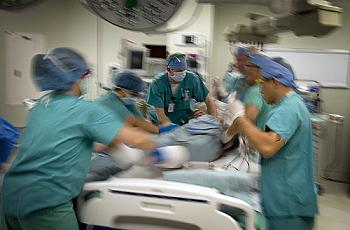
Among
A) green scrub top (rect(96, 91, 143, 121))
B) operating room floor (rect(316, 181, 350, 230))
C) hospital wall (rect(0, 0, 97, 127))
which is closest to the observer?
green scrub top (rect(96, 91, 143, 121))

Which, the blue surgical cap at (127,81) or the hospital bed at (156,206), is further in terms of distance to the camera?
the blue surgical cap at (127,81)

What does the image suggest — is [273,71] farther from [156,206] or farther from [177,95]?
[177,95]

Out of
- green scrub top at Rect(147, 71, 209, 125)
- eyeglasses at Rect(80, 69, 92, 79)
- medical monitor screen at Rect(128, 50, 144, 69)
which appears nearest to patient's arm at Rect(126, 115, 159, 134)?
green scrub top at Rect(147, 71, 209, 125)

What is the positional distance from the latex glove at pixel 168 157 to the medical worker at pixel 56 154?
0.26ft

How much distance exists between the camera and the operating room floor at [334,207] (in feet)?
11.1

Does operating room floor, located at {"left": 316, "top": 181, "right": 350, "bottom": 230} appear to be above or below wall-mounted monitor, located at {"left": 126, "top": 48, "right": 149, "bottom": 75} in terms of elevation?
below

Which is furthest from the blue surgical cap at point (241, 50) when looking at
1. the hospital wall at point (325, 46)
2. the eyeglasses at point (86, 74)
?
the hospital wall at point (325, 46)

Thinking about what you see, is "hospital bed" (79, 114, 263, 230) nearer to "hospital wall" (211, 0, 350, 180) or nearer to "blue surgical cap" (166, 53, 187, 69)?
"blue surgical cap" (166, 53, 187, 69)

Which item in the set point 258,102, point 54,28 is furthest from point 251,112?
point 54,28

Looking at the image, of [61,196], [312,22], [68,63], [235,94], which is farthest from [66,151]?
[235,94]

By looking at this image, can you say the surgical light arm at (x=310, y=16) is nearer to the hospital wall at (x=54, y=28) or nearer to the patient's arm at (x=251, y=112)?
the patient's arm at (x=251, y=112)

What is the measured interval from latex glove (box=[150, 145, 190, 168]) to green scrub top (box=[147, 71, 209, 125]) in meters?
1.20

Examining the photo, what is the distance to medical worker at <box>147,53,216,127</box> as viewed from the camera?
3006 mm

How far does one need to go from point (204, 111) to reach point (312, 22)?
1.96 meters
